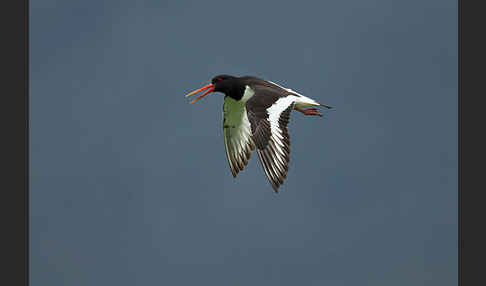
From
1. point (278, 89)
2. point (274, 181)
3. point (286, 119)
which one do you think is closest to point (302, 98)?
point (278, 89)

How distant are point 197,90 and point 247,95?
186cm

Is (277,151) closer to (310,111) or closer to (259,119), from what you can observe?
(259,119)

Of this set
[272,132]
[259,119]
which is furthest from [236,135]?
[272,132]

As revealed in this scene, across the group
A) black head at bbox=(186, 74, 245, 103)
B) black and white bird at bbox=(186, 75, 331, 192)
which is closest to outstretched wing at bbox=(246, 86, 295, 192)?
black and white bird at bbox=(186, 75, 331, 192)

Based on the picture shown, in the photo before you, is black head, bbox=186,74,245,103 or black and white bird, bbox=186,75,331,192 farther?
black head, bbox=186,74,245,103

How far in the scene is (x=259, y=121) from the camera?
1520 cm

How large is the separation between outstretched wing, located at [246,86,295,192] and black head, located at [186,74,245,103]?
48.7 inches

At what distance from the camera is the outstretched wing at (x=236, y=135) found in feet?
55.3

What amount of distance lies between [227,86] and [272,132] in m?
2.98

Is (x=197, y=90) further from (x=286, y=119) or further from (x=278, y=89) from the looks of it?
(x=286, y=119)

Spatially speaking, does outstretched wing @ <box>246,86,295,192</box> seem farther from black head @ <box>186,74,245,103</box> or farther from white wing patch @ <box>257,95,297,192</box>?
black head @ <box>186,74,245,103</box>

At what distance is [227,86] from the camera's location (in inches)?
683

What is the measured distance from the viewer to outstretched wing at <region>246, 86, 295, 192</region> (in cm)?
1451

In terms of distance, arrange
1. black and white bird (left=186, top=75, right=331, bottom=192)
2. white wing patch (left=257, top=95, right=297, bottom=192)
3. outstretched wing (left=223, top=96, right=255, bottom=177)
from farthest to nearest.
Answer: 1. outstretched wing (left=223, top=96, right=255, bottom=177)
2. black and white bird (left=186, top=75, right=331, bottom=192)
3. white wing patch (left=257, top=95, right=297, bottom=192)
